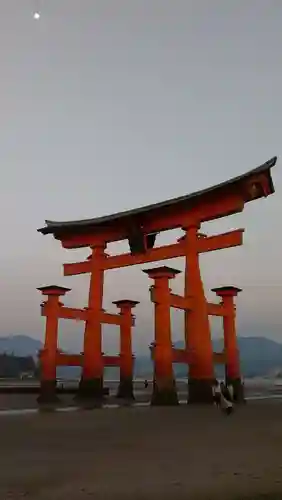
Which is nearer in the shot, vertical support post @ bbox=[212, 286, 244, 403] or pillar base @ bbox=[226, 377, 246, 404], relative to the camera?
pillar base @ bbox=[226, 377, 246, 404]

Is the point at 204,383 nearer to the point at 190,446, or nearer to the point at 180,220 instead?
the point at 180,220

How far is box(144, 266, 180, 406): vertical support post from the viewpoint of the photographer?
53.1ft

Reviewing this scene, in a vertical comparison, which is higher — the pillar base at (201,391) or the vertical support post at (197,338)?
the vertical support post at (197,338)

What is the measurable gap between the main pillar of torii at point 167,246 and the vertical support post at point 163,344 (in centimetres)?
91

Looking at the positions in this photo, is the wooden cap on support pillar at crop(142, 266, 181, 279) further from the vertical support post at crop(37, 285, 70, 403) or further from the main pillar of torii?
the vertical support post at crop(37, 285, 70, 403)

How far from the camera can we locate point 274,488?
4.62 meters

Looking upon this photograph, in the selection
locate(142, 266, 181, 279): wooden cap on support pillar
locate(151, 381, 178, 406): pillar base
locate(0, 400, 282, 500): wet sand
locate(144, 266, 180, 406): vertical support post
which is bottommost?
locate(0, 400, 282, 500): wet sand

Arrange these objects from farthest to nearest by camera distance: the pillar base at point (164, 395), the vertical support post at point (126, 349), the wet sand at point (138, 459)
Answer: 1. the vertical support post at point (126, 349)
2. the pillar base at point (164, 395)
3. the wet sand at point (138, 459)

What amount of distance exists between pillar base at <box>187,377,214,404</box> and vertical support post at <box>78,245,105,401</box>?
4.22 metres

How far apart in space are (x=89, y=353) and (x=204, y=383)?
4.91 m

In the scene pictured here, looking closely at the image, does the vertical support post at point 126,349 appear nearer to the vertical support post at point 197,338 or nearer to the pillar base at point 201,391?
the vertical support post at point 197,338

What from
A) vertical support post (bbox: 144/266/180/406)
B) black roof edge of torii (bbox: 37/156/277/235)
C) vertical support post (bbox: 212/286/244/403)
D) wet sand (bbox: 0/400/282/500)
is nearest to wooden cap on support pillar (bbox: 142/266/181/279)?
vertical support post (bbox: 144/266/180/406)

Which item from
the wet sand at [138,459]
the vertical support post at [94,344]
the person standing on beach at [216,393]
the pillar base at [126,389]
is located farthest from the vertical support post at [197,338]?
the wet sand at [138,459]

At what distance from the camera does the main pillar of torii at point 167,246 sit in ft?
54.1
